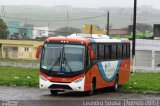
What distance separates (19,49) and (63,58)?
2954 inches

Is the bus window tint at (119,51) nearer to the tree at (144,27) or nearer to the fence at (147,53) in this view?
the fence at (147,53)

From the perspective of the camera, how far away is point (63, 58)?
70.9 ft

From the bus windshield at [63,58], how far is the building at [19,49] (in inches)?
2635

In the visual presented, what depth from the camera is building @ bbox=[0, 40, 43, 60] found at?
9155 centimetres

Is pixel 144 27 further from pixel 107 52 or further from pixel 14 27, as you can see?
pixel 107 52

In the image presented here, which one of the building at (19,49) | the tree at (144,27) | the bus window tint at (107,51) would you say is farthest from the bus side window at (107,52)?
the building at (19,49)

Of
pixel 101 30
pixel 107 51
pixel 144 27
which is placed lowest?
pixel 101 30

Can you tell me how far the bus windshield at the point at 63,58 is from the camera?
21.5 meters

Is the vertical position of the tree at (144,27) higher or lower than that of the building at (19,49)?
higher

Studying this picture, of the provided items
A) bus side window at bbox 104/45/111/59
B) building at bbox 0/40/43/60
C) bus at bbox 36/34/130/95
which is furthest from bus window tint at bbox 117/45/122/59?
building at bbox 0/40/43/60

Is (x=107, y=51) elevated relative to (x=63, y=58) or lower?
elevated

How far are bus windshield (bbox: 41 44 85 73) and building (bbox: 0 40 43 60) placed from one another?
6694 centimetres

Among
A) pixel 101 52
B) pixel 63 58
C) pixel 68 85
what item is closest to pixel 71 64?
pixel 63 58

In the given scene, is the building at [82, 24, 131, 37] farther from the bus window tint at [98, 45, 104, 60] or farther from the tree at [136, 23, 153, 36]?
the bus window tint at [98, 45, 104, 60]
